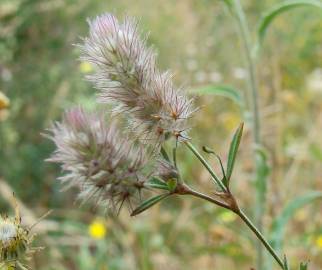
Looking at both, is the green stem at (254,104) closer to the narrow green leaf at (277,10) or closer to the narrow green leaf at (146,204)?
the narrow green leaf at (277,10)

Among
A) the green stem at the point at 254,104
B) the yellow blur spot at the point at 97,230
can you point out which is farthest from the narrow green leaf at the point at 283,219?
the yellow blur spot at the point at 97,230

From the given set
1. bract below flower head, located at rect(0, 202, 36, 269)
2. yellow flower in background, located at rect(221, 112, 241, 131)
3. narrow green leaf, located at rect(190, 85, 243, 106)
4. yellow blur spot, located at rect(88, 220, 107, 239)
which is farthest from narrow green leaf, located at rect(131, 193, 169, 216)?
yellow flower in background, located at rect(221, 112, 241, 131)

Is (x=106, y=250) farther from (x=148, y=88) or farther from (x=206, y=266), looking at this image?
(x=148, y=88)

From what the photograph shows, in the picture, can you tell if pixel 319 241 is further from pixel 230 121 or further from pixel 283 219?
pixel 230 121

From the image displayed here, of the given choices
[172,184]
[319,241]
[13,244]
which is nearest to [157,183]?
[172,184]

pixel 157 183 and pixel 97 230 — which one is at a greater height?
pixel 157 183

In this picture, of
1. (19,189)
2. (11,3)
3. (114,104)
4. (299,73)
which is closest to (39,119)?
(19,189)

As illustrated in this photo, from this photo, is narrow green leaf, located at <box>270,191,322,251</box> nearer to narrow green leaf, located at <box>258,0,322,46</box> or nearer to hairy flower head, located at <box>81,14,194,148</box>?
narrow green leaf, located at <box>258,0,322,46</box>
